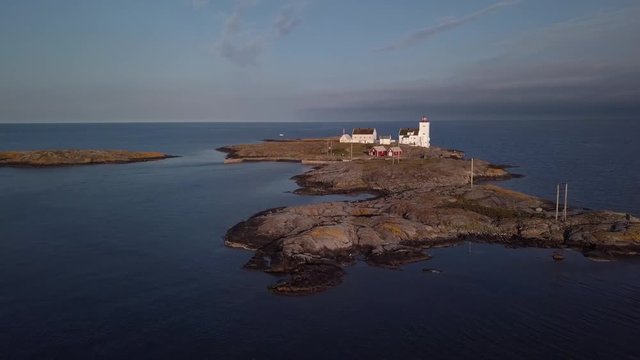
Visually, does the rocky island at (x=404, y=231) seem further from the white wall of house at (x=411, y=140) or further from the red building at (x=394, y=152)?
the white wall of house at (x=411, y=140)

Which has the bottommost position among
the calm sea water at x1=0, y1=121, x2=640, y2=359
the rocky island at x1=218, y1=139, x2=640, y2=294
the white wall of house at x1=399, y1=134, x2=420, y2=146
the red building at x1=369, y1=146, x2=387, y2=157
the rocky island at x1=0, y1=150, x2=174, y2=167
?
the calm sea water at x1=0, y1=121, x2=640, y2=359

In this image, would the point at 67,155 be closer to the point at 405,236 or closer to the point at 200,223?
the point at 200,223

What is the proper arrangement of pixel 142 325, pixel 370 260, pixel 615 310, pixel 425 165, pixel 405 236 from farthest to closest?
pixel 425 165 → pixel 405 236 → pixel 370 260 → pixel 615 310 → pixel 142 325

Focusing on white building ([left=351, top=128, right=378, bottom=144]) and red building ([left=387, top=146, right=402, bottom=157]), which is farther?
white building ([left=351, top=128, right=378, bottom=144])

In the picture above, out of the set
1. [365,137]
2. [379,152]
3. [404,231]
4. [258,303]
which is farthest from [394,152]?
[258,303]

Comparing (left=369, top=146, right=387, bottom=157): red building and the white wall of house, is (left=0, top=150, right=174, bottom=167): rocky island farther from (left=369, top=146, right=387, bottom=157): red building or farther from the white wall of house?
the white wall of house

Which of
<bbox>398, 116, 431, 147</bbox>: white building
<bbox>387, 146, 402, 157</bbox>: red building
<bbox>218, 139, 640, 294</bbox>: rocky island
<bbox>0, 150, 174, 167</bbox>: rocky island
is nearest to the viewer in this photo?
<bbox>218, 139, 640, 294</bbox>: rocky island

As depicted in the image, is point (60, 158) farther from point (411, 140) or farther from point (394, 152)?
point (411, 140)

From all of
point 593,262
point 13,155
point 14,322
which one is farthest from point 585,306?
point 13,155

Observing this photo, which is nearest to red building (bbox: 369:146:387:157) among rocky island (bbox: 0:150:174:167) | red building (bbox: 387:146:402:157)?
red building (bbox: 387:146:402:157)

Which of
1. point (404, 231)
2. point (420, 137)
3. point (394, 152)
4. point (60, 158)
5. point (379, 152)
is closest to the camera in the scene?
point (404, 231)

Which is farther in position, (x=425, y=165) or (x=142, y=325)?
(x=425, y=165)
